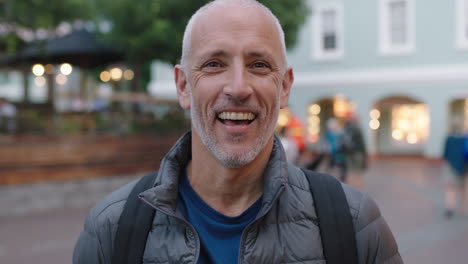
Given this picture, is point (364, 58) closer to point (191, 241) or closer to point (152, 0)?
point (152, 0)

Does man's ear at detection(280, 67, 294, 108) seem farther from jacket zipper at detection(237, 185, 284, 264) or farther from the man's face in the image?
jacket zipper at detection(237, 185, 284, 264)

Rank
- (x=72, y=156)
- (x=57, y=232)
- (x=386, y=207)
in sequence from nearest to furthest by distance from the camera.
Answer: (x=57, y=232) → (x=386, y=207) → (x=72, y=156)

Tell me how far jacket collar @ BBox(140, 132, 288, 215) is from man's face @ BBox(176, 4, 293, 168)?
0.10 m

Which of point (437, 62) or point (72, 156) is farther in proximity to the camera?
point (437, 62)

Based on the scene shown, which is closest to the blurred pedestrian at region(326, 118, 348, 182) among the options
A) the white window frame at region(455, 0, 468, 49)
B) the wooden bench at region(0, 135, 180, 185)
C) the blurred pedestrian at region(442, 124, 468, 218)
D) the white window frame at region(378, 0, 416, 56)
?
the blurred pedestrian at region(442, 124, 468, 218)

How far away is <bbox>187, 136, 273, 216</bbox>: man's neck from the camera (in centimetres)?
174

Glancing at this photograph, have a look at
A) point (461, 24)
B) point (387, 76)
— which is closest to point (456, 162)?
point (461, 24)

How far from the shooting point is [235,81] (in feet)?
5.26

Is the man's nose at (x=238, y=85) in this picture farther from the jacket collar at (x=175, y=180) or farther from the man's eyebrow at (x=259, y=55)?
the jacket collar at (x=175, y=180)

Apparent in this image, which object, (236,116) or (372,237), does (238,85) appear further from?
(372,237)

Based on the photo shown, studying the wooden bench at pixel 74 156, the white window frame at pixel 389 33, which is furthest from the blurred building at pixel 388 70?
the wooden bench at pixel 74 156

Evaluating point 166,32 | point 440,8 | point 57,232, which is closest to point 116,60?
point 166,32

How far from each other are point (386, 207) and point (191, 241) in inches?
348

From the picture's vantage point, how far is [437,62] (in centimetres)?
2075
